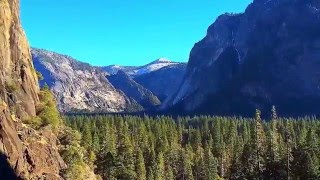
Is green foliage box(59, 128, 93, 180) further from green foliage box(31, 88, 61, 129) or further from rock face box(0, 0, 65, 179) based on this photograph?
green foliage box(31, 88, 61, 129)

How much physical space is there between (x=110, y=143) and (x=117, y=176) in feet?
47.1

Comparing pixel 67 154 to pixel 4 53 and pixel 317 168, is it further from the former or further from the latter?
pixel 317 168

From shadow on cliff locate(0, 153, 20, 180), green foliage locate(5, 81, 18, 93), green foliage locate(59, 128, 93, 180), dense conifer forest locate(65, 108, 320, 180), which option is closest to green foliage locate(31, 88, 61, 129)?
green foliage locate(59, 128, 93, 180)

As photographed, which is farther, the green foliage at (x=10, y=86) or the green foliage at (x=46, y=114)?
the green foliage at (x=46, y=114)

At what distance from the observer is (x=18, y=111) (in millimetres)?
83875

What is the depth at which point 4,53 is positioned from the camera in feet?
275

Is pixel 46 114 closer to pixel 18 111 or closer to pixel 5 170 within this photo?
pixel 18 111

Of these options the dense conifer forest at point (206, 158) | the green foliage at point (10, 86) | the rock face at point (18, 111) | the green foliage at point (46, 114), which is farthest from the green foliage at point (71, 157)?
the dense conifer forest at point (206, 158)

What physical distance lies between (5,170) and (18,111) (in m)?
13.6

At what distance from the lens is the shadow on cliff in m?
72.6

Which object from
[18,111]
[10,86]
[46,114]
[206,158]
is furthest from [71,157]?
[206,158]

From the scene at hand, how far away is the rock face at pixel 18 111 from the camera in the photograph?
75.0 metres

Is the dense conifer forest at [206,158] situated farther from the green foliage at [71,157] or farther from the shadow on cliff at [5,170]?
the shadow on cliff at [5,170]

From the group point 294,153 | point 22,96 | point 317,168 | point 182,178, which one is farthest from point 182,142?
point 22,96
